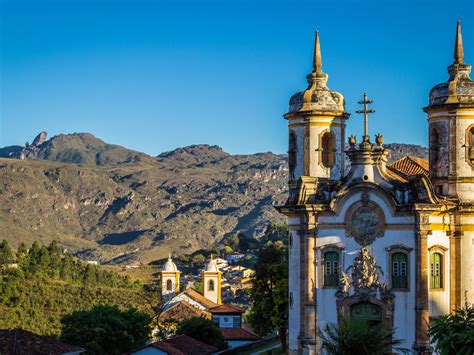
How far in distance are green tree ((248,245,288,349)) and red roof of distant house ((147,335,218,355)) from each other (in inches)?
114

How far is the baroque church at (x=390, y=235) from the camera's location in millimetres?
42094

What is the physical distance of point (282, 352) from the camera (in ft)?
184

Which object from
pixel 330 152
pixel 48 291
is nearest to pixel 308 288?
pixel 330 152

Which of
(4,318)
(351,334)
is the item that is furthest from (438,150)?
(4,318)

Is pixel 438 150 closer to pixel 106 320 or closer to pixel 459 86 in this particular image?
pixel 459 86

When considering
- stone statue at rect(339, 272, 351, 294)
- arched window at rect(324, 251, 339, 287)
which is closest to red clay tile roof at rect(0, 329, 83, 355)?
arched window at rect(324, 251, 339, 287)

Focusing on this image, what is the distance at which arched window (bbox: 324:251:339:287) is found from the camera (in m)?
43.4

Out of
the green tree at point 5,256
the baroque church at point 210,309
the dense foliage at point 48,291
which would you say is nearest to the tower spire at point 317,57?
the baroque church at point 210,309

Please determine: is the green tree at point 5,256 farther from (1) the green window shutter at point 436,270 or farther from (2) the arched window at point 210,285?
(1) the green window shutter at point 436,270

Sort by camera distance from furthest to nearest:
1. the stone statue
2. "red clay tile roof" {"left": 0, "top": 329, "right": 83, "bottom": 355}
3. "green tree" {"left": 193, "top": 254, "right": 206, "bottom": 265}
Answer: "green tree" {"left": 193, "top": 254, "right": 206, "bottom": 265} → the stone statue → "red clay tile roof" {"left": 0, "top": 329, "right": 83, "bottom": 355}

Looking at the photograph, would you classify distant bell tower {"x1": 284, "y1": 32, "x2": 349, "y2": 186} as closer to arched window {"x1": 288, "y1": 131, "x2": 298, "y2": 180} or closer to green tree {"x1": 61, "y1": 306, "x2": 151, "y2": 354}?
arched window {"x1": 288, "y1": 131, "x2": 298, "y2": 180}

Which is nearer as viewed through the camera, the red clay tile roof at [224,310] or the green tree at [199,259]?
the red clay tile roof at [224,310]

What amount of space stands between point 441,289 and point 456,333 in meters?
10.9

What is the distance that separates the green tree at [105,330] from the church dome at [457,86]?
21387mm
